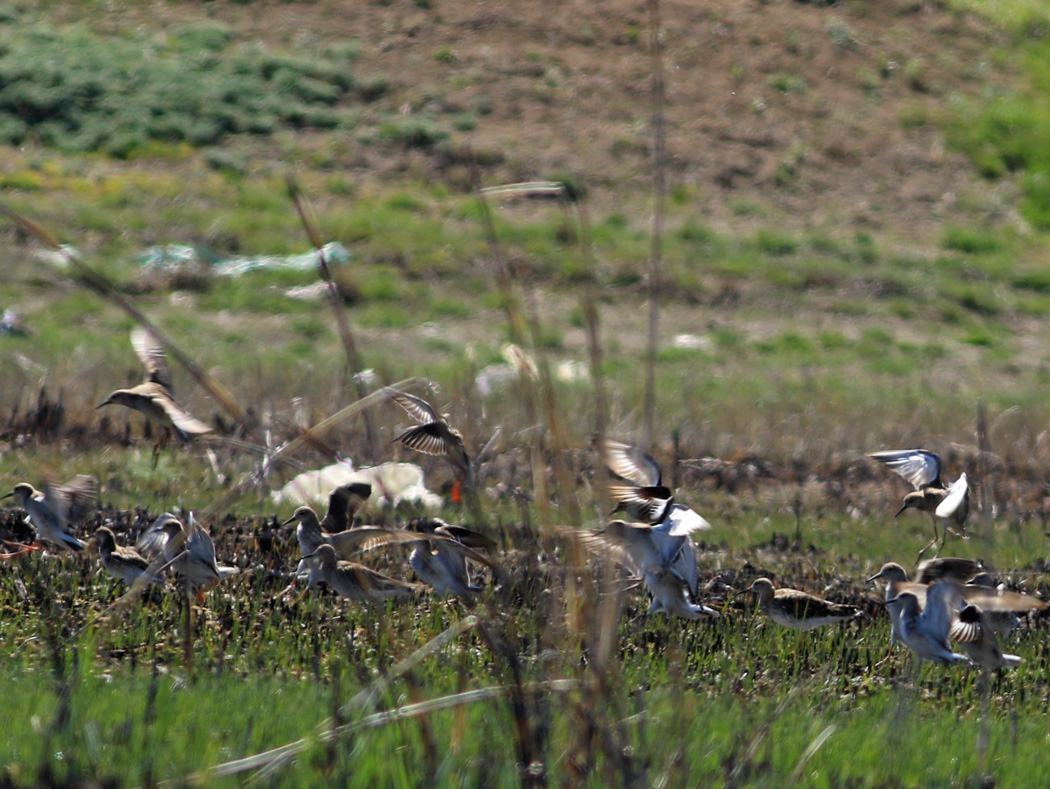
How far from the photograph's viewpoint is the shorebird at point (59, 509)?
7.90 m

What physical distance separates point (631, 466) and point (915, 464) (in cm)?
409

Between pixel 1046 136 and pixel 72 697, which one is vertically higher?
pixel 72 697

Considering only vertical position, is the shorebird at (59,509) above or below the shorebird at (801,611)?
above

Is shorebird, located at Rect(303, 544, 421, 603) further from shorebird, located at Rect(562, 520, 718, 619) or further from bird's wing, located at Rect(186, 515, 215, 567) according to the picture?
shorebird, located at Rect(562, 520, 718, 619)

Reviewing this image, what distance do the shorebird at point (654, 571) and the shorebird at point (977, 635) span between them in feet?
4.60

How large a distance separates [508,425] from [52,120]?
2313 cm

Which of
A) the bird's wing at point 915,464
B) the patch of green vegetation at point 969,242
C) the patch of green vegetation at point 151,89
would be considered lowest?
the patch of green vegetation at point 969,242

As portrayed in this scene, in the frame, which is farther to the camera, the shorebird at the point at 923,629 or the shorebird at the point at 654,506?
the shorebird at the point at 923,629

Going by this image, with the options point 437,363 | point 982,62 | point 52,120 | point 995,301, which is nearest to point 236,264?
point 437,363

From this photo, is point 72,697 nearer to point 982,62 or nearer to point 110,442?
point 110,442

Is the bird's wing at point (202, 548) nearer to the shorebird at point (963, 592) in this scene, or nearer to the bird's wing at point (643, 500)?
the bird's wing at point (643, 500)

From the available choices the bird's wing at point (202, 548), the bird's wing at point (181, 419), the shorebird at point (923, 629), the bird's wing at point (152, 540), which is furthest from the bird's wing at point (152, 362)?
the shorebird at point (923, 629)

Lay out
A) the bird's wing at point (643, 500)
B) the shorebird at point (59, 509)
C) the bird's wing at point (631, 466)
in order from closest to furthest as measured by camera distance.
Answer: the bird's wing at point (631, 466) < the bird's wing at point (643, 500) < the shorebird at point (59, 509)

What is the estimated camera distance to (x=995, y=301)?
32656 mm
